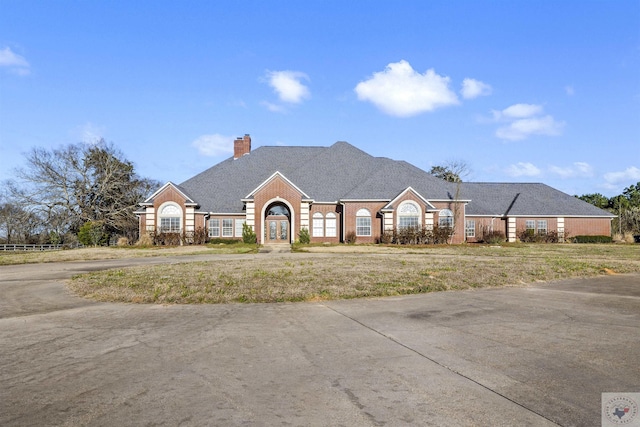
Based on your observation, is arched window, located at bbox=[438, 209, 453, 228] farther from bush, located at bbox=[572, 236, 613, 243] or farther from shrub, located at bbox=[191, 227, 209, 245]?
shrub, located at bbox=[191, 227, 209, 245]

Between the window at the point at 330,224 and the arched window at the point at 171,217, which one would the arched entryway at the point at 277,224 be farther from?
the arched window at the point at 171,217

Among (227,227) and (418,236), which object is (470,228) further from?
(227,227)

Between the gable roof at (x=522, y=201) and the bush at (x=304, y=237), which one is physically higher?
the gable roof at (x=522, y=201)

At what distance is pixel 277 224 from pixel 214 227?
5.77 m

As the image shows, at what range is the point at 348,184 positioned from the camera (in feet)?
130

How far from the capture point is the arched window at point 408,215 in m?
35.8

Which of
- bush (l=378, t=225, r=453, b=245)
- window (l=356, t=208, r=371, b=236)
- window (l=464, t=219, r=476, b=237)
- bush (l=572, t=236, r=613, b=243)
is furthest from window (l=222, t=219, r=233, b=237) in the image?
bush (l=572, t=236, r=613, b=243)

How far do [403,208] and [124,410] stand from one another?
3323cm

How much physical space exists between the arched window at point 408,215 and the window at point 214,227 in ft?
52.7

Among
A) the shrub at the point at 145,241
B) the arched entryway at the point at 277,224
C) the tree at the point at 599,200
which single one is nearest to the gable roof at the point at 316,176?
the arched entryway at the point at 277,224

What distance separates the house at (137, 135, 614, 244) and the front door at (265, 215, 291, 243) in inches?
3.5

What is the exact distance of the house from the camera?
118 ft

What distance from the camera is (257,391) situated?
14.3 feet

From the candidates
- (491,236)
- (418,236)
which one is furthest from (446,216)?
(418,236)
